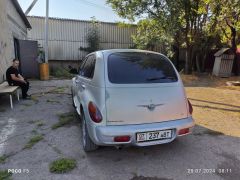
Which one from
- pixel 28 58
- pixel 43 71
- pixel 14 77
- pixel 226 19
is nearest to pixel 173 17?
pixel 226 19

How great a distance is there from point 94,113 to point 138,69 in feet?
3.25

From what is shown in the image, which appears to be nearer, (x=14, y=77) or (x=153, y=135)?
(x=153, y=135)

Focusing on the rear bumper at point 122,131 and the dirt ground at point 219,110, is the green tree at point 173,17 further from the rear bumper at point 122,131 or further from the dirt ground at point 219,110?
the rear bumper at point 122,131

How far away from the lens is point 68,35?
1684 centimetres

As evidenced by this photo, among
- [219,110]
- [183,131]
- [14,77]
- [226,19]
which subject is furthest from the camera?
[226,19]

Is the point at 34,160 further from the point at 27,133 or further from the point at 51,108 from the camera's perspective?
the point at 51,108

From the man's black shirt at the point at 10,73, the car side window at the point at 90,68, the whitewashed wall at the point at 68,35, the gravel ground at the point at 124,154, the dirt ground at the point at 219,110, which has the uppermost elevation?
Answer: the whitewashed wall at the point at 68,35

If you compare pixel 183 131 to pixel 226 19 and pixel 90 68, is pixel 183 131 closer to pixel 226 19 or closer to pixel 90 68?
pixel 90 68

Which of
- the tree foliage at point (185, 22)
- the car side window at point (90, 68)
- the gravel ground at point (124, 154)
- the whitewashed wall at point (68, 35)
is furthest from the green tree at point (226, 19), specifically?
the car side window at point (90, 68)

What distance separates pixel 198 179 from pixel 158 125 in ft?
2.82

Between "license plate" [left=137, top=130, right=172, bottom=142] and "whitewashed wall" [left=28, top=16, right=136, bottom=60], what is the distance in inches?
572

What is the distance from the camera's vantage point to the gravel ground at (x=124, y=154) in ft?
10.3

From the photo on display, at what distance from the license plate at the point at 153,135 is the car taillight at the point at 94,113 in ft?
1.94

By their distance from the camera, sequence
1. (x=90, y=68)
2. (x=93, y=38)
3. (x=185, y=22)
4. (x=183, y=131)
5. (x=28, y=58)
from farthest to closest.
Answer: (x=93, y=38) < (x=185, y=22) < (x=28, y=58) < (x=90, y=68) < (x=183, y=131)
